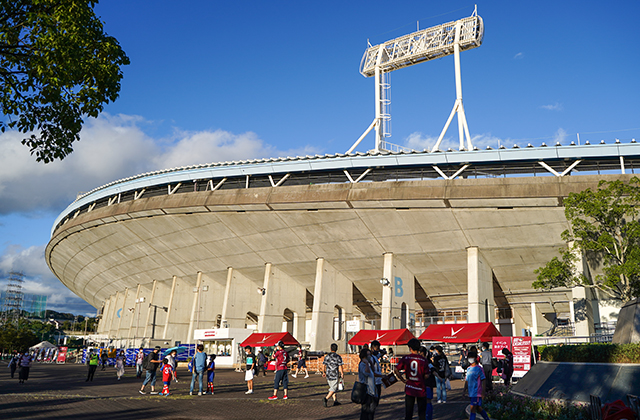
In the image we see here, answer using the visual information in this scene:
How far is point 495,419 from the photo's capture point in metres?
10.0

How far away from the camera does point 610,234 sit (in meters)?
23.7

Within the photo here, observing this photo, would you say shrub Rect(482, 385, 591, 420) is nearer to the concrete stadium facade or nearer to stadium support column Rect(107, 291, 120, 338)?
the concrete stadium facade

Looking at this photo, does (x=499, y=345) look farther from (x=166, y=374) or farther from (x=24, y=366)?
(x=24, y=366)

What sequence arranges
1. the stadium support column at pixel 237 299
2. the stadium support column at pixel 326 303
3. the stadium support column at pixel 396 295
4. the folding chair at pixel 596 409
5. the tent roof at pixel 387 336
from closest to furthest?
1. the folding chair at pixel 596 409
2. the tent roof at pixel 387 336
3. the stadium support column at pixel 396 295
4. the stadium support column at pixel 326 303
5. the stadium support column at pixel 237 299

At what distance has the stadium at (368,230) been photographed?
26.6 m

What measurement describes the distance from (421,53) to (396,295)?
58.4 ft

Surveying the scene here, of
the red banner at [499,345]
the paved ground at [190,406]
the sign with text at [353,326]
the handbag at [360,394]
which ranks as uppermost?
the sign with text at [353,326]

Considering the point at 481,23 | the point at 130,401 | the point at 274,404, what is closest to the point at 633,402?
the point at 274,404

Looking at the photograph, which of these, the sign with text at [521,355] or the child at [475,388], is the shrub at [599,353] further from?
the sign with text at [521,355]

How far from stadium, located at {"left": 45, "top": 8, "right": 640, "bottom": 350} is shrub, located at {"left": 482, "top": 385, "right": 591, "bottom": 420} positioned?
1639cm

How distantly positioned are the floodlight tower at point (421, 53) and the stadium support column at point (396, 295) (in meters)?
8.33

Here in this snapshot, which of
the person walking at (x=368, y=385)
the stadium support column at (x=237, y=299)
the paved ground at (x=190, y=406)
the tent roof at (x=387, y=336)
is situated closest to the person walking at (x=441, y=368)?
the paved ground at (x=190, y=406)

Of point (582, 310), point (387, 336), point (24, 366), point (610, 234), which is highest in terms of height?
point (610, 234)

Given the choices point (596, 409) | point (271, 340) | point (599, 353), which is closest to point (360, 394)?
point (596, 409)
